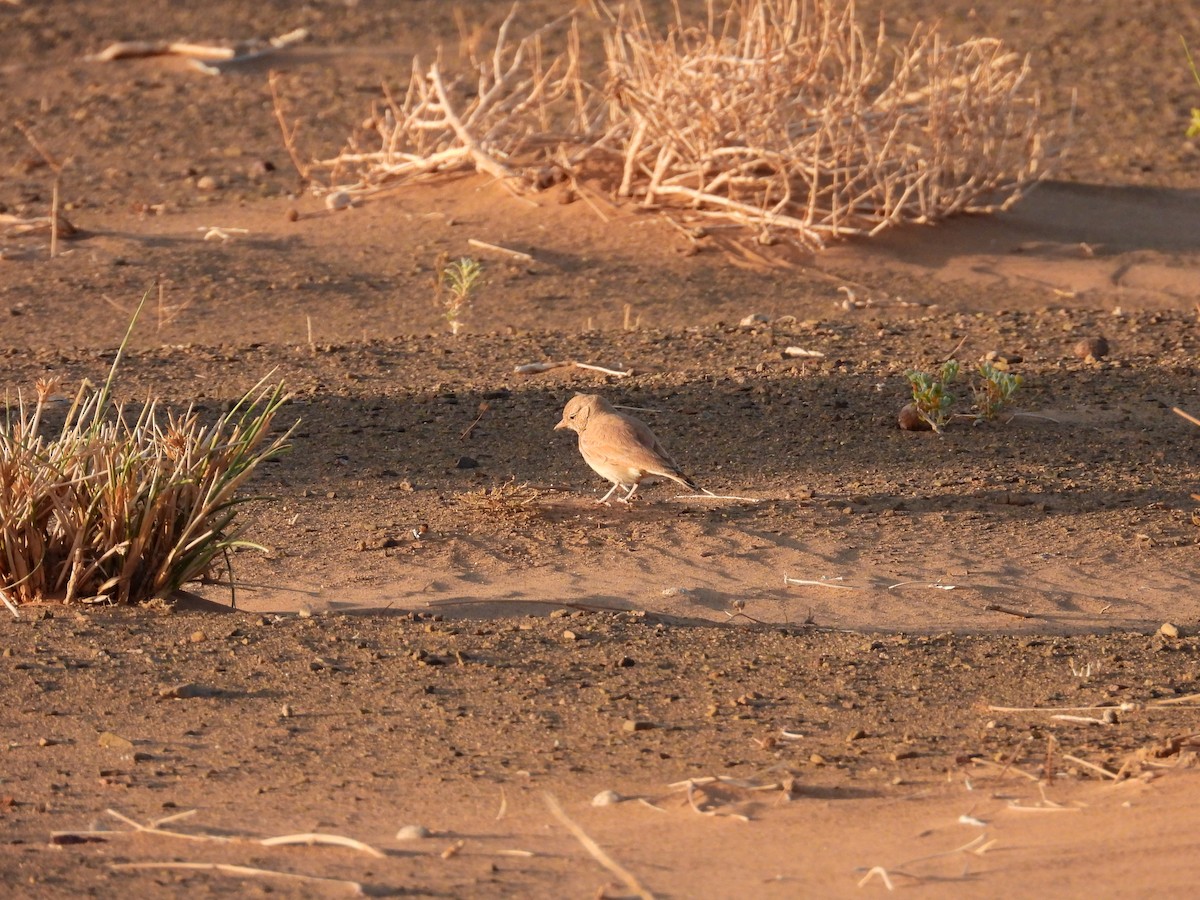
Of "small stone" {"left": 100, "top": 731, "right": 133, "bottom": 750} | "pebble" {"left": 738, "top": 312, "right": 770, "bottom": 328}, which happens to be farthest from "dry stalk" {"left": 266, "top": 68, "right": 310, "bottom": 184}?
"small stone" {"left": 100, "top": 731, "right": 133, "bottom": 750}

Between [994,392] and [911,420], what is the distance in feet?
1.17

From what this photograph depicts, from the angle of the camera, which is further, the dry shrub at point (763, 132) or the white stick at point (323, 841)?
the dry shrub at point (763, 132)

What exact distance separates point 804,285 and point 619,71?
190cm

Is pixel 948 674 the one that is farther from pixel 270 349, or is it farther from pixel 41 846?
pixel 270 349

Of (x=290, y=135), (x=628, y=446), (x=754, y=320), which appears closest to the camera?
(x=628, y=446)

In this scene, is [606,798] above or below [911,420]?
above

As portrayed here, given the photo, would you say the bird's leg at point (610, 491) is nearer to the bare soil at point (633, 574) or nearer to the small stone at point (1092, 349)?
the bare soil at point (633, 574)

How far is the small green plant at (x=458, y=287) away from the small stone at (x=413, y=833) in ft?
15.8

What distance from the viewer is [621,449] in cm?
572

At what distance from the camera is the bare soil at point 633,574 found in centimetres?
345

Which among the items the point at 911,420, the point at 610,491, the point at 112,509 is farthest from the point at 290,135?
the point at 112,509

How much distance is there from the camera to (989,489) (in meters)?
6.27

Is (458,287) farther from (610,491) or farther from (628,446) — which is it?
(628,446)

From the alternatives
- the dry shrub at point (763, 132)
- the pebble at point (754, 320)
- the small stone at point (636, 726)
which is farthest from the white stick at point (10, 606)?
the dry shrub at point (763, 132)
